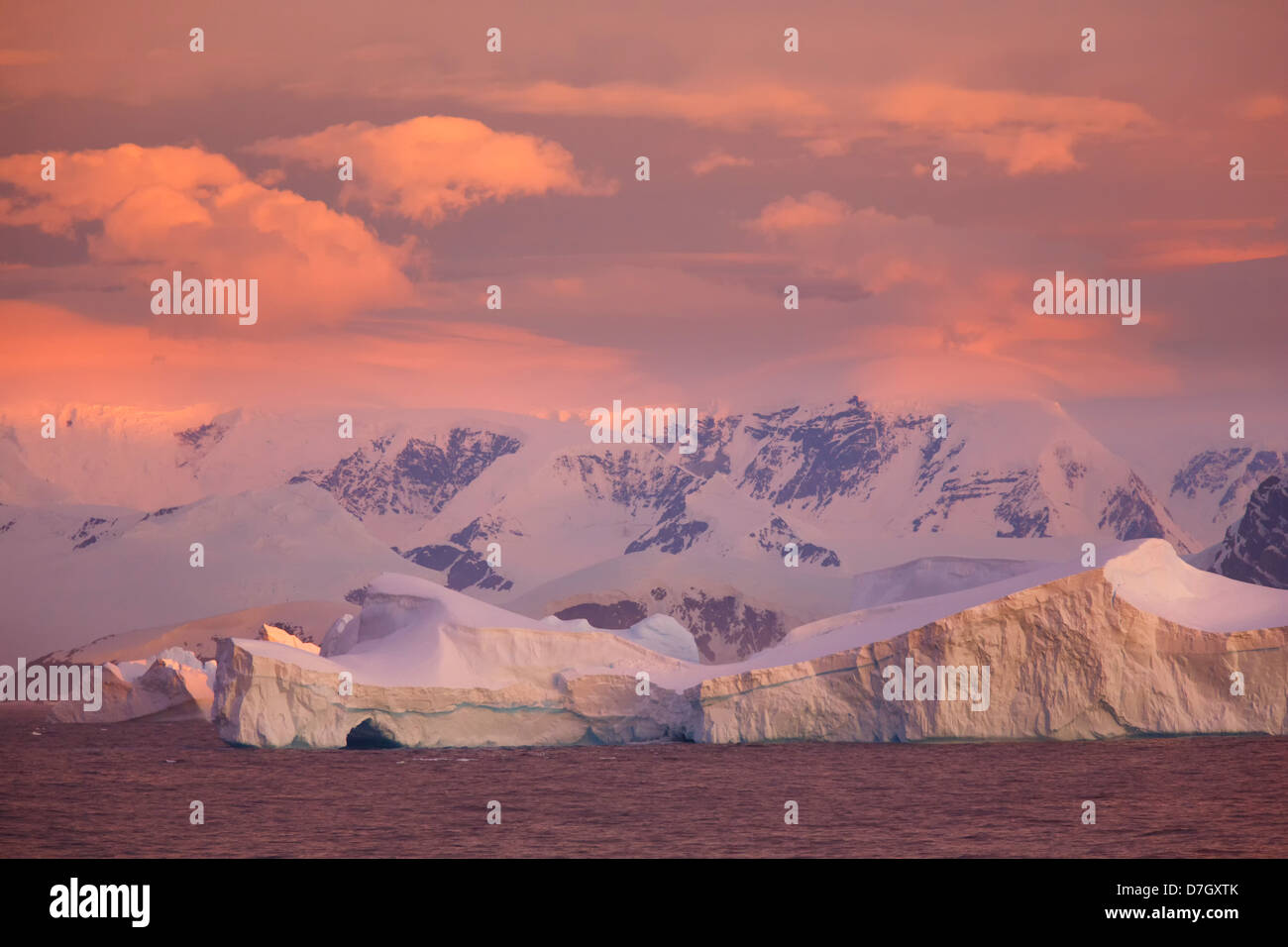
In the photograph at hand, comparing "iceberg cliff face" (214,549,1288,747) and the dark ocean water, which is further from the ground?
"iceberg cliff face" (214,549,1288,747)

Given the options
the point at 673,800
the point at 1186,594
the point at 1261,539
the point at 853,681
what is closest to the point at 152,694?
the point at 853,681

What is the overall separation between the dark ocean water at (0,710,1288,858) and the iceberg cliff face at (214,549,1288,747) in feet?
2.94

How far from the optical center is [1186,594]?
49.9 metres

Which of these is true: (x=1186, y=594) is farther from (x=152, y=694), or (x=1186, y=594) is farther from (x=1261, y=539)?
(x=1261, y=539)

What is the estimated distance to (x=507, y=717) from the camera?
50.8 meters

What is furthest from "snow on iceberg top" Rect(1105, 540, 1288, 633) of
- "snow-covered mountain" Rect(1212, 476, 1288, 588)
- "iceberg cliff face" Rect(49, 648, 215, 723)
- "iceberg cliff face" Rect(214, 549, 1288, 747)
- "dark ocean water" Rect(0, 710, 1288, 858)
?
"snow-covered mountain" Rect(1212, 476, 1288, 588)

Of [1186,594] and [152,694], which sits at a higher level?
[1186,594]

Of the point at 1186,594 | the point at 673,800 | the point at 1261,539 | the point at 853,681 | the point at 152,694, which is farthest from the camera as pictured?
the point at 1261,539

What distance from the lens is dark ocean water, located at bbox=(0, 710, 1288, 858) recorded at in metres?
31.4

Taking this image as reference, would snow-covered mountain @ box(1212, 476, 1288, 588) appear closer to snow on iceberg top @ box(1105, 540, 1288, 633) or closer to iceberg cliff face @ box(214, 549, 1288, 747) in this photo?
snow on iceberg top @ box(1105, 540, 1288, 633)

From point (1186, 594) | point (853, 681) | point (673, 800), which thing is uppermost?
point (1186, 594)

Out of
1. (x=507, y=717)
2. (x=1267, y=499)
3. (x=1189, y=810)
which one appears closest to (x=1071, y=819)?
(x=1189, y=810)

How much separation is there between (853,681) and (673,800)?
10.2m
